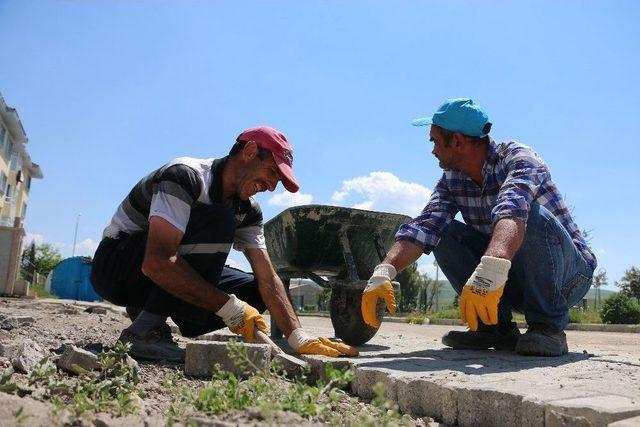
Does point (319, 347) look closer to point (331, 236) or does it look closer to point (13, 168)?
point (331, 236)

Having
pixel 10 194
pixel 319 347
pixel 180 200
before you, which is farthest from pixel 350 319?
pixel 10 194

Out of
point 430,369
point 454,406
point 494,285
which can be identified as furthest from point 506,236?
point 454,406

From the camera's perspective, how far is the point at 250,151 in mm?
3068

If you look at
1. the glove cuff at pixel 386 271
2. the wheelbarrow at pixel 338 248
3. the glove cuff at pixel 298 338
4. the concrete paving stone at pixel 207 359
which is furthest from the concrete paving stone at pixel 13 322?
the glove cuff at pixel 386 271

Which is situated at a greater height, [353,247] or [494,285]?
[353,247]

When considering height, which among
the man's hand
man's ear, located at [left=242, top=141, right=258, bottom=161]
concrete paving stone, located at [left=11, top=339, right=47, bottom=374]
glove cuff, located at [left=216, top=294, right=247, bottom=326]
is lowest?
concrete paving stone, located at [left=11, top=339, right=47, bottom=374]

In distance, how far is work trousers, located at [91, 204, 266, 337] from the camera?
3.00 metres

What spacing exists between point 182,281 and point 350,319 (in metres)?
1.31

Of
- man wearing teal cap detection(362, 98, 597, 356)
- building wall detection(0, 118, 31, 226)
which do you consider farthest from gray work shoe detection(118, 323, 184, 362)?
building wall detection(0, 118, 31, 226)

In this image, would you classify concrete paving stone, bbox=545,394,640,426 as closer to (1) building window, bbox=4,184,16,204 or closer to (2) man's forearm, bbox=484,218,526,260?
(2) man's forearm, bbox=484,218,526,260

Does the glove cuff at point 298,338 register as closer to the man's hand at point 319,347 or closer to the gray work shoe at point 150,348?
the man's hand at point 319,347

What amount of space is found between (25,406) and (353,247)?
290cm

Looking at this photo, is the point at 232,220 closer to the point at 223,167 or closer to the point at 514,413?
the point at 223,167

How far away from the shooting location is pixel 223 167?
3.14 meters
